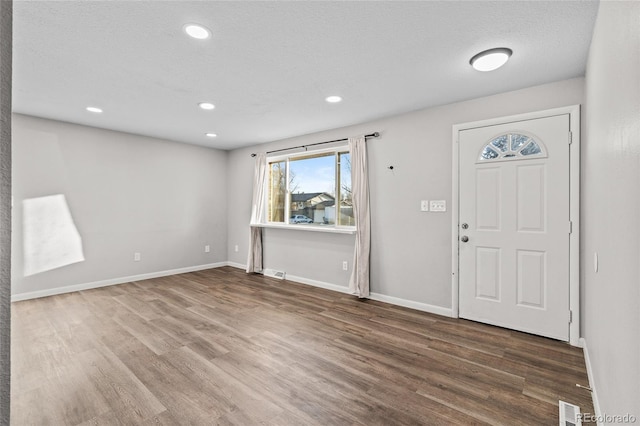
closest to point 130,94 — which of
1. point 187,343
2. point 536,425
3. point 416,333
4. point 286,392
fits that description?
point 187,343

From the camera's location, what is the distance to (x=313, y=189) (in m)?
4.96

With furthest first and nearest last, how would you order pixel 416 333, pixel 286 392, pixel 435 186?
pixel 435 186 → pixel 416 333 → pixel 286 392

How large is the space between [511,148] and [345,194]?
219 centimetres

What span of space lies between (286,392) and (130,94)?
3.31 metres

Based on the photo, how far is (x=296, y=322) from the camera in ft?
10.7

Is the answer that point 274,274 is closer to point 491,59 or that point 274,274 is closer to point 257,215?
point 257,215

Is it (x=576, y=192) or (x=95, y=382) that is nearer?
(x=95, y=382)

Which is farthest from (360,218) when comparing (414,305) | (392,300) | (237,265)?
(237,265)

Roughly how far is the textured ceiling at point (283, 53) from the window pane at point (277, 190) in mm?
1771

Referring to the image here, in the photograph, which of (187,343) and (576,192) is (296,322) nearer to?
(187,343)

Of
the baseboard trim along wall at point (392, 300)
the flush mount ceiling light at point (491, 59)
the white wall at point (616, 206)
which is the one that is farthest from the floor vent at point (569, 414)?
the flush mount ceiling light at point (491, 59)

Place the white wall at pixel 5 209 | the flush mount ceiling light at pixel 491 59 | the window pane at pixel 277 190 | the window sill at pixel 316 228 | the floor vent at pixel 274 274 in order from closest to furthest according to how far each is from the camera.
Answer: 1. the white wall at pixel 5 209
2. the flush mount ceiling light at pixel 491 59
3. the window sill at pixel 316 228
4. the floor vent at pixel 274 274
5. the window pane at pixel 277 190

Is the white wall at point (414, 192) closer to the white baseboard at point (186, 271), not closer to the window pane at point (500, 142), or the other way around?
the white baseboard at point (186, 271)

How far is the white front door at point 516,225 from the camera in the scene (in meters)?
2.82
